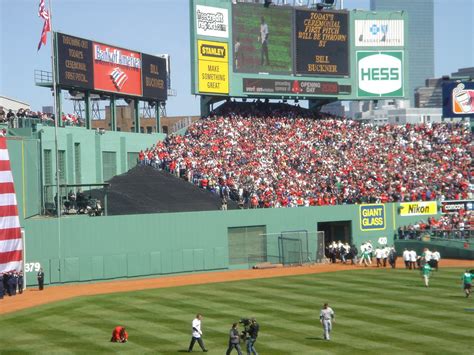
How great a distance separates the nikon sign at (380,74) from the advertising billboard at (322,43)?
5.26 feet

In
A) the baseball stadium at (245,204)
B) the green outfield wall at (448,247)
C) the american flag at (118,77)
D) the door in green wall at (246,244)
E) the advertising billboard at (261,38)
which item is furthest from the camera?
the advertising billboard at (261,38)

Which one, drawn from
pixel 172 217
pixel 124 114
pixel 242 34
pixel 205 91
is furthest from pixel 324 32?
pixel 124 114

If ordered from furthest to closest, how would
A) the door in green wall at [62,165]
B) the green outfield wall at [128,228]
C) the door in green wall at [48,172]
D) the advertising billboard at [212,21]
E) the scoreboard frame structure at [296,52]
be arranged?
the scoreboard frame structure at [296,52]
the advertising billboard at [212,21]
the door in green wall at [62,165]
the door in green wall at [48,172]
the green outfield wall at [128,228]

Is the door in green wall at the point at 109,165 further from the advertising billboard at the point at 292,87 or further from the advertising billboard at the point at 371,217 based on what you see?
the advertising billboard at the point at 371,217

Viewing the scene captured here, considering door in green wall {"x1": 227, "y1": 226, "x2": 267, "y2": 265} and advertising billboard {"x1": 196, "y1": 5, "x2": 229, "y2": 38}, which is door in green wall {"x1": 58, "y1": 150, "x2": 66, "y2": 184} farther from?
advertising billboard {"x1": 196, "y1": 5, "x2": 229, "y2": 38}

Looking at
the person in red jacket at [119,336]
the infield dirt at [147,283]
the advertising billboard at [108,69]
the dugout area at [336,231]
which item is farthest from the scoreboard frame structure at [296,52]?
Result: the person in red jacket at [119,336]

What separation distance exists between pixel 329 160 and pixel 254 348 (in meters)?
39.1

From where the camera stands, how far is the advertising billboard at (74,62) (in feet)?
189

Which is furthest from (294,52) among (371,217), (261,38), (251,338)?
(251,338)

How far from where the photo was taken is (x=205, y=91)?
222 ft

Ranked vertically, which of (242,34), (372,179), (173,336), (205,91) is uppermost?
(242,34)

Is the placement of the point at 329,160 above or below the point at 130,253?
above

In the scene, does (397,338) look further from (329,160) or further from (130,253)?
(329,160)

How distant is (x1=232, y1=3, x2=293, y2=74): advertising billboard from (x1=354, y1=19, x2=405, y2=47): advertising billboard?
22.9 feet
